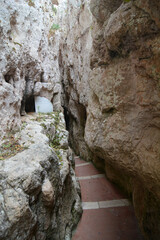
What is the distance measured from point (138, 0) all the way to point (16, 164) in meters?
4.35

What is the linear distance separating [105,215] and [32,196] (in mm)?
4618

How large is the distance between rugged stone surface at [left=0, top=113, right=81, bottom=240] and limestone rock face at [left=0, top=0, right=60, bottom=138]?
2127 millimetres

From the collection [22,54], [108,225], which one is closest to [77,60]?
[22,54]

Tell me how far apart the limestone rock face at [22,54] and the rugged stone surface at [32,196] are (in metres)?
2.13

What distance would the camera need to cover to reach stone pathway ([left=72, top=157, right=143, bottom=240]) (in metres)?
5.62

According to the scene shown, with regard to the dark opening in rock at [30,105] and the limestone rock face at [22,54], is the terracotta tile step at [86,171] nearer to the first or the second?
the limestone rock face at [22,54]

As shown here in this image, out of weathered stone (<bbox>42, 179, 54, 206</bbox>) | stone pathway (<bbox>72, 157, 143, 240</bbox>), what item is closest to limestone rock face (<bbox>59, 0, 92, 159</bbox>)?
stone pathway (<bbox>72, 157, 143, 240</bbox>)

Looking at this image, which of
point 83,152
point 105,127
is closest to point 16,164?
point 105,127

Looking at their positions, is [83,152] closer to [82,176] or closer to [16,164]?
[82,176]

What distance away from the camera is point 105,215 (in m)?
6.68

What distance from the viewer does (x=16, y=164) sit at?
3.80 metres

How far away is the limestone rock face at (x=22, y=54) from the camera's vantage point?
21.6 ft

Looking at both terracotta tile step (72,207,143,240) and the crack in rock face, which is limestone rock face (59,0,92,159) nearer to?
the crack in rock face

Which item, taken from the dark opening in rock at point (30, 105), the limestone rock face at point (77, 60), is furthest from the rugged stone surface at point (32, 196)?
the limestone rock face at point (77, 60)
